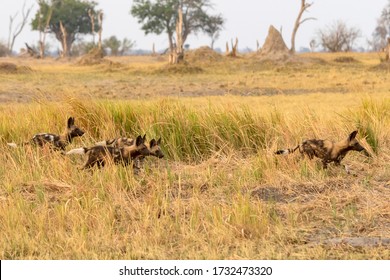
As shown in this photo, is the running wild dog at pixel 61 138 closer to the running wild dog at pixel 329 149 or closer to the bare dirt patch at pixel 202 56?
the running wild dog at pixel 329 149

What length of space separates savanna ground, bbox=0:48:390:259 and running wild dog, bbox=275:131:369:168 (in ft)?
0.40

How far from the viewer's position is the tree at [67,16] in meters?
66.7

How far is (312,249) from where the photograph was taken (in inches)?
180

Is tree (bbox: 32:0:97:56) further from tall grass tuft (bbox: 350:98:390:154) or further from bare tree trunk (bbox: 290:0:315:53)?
tall grass tuft (bbox: 350:98:390:154)

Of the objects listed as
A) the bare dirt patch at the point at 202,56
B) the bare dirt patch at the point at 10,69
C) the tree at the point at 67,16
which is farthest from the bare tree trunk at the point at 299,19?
the tree at the point at 67,16

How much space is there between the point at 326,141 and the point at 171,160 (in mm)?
1924

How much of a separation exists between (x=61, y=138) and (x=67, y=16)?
61.7 meters

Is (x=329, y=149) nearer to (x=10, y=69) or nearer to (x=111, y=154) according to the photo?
(x=111, y=154)

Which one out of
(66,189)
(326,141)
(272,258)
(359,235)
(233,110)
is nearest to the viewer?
(272,258)

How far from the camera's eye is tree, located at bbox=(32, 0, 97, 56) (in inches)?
2625

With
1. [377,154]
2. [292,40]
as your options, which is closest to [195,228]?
[377,154]

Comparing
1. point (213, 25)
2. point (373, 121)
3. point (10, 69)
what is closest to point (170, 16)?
point (213, 25)

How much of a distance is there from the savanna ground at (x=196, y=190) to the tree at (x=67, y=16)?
5914 cm

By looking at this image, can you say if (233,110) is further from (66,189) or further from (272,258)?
(272,258)
